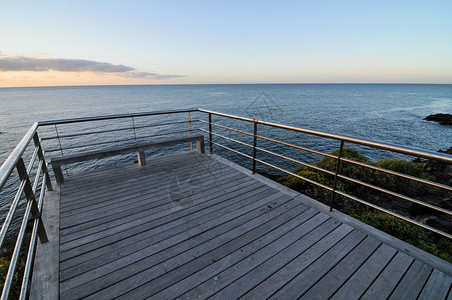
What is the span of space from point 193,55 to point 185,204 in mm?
45696

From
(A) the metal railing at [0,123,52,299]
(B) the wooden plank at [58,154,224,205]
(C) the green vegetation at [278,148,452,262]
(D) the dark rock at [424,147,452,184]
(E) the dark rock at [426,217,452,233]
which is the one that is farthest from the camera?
(D) the dark rock at [424,147,452,184]

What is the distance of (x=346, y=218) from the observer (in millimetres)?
2494

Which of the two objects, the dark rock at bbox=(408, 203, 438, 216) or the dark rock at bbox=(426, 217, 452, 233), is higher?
the dark rock at bbox=(426, 217, 452, 233)

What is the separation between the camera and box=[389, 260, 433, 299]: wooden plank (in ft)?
5.08

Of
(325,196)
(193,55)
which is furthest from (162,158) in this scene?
(193,55)

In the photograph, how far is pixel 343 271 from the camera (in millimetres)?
1771

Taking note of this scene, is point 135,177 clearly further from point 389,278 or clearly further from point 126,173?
point 389,278

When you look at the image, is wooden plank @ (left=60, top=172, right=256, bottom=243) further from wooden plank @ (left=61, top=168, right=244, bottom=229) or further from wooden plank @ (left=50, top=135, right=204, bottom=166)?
wooden plank @ (left=50, top=135, right=204, bottom=166)

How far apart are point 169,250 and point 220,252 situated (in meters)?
0.54

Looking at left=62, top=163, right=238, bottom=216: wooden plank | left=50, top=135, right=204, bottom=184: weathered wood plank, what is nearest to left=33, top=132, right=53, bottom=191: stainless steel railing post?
left=50, top=135, right=204, bottom=184: weathered wood plank

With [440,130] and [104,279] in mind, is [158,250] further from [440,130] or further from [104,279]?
[440,130]

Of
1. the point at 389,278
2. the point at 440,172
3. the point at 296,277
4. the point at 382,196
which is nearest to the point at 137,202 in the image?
the point at 296,277

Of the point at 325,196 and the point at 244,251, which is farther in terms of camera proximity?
the point at 325,196

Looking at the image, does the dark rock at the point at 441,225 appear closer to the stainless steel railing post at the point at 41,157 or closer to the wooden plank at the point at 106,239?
the wooden plank at the point at 106,239
